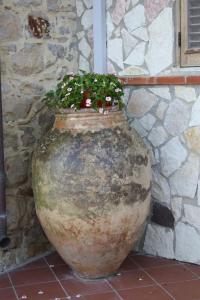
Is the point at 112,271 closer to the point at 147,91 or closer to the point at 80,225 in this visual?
the point at 80,225

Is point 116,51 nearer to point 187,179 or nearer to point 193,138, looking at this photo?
point 193,138

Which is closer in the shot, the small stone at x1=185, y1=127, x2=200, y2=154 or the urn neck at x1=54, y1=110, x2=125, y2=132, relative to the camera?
the urn neck at x1=54, y1=110, x2=125, y2=132

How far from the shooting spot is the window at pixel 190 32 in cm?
330

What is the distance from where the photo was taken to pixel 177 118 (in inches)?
134

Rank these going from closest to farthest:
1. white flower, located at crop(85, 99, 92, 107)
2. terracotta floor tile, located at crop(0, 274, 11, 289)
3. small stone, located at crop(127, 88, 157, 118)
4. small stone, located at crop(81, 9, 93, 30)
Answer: white flower, located at crop(85, 99, 92, 107), terracotta floor tile, located at crop(0, 274, 11, 289), small stone, located at crop(127, 88, 157, 118), small stone, located at crop(81, 9, 93, 30)

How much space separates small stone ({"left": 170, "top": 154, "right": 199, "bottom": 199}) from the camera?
337 cm

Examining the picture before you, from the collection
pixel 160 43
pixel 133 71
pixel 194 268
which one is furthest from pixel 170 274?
pixel 160 43

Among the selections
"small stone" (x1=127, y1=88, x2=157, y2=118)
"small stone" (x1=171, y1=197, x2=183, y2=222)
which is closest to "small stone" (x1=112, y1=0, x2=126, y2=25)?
"small stone" (x1=127, y1=88, x2=157, y2=118)

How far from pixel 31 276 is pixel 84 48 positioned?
168 cm

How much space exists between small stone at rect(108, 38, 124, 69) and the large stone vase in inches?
25.3

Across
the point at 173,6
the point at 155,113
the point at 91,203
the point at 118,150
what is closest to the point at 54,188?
the point at 91,203

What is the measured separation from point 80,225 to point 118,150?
491 mm

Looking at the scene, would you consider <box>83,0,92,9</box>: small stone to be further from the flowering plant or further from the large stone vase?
the large stone vase

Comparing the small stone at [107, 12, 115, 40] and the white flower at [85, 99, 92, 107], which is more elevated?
the small stone at [107, 12, 115, 40]
